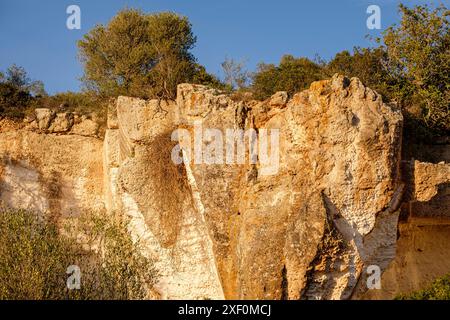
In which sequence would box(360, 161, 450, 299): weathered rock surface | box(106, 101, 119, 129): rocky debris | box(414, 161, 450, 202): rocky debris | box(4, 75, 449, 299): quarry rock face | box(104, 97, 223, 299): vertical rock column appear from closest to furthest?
box(4, 75, 449, 299): quarry rock face < box(414, 161, 450, 202): rocky debris < box(104, 97, 223, 299): vertical rock column < box(360, 161, 450, 299): weathered rock surface < box(106, 101, 119, 129): rocky debris

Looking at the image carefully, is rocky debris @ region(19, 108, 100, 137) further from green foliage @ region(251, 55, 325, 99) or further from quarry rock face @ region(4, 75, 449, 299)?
green foliage @ region(251, 55, 325, 99)

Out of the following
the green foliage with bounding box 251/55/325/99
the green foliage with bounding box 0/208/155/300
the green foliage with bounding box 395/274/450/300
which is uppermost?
the green foliage with bounding box 251/55/325/99

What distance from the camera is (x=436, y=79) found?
78.6 ft

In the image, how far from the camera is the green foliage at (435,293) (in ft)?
57.6

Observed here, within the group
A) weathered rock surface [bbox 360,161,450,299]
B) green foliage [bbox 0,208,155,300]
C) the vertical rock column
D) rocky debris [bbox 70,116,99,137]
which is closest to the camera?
green foliage [bbox 0,208,155,300]

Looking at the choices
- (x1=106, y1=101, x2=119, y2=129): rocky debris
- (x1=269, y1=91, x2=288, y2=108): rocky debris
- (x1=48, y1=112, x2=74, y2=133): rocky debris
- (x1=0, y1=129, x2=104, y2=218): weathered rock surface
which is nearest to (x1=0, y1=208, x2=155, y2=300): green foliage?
(x1=0, y1=129, x2=104, y2=218): weathered rock surface

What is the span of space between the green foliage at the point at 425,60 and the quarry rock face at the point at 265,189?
3.63 meters

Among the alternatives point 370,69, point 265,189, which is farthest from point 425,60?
point 265,189

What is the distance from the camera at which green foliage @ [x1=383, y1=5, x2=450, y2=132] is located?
911 inches

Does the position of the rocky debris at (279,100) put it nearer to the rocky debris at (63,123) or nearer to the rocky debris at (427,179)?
the rocky debris at (427,179)

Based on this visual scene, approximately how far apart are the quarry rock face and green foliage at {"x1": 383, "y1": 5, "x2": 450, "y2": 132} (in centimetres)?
363

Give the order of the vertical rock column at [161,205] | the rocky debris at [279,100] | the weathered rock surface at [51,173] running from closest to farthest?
1. the rocky debris at [279,100]
2. the vertical rock column at [161,205]
3. the weathered rock surface at [51,173]

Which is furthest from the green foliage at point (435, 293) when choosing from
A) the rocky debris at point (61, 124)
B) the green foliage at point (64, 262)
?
the rocky debris at point (61, 124)
